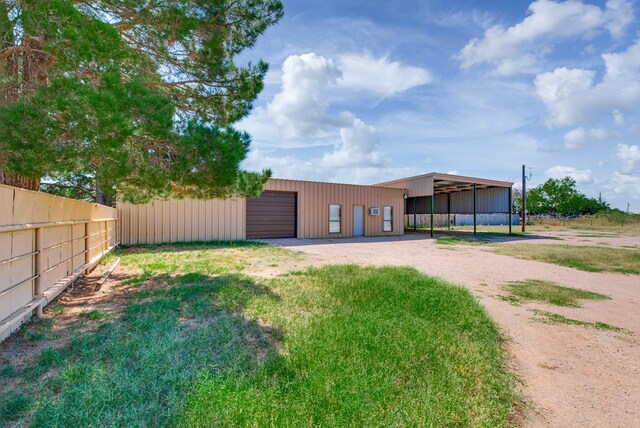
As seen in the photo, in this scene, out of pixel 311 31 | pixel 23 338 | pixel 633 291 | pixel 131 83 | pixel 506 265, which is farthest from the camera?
pixel 506 265

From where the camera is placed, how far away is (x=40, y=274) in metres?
4.14

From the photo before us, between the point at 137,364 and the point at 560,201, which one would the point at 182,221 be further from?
the point at 560,201

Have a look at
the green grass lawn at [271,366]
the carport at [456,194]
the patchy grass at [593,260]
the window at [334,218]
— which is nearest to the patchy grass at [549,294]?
the green grass lawn at [271,366]

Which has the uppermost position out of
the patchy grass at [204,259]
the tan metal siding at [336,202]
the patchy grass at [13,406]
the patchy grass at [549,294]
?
the tan metal siding at [336,202]

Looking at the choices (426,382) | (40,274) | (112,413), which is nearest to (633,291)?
(426,382)

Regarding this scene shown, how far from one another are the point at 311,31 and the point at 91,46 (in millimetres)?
5757

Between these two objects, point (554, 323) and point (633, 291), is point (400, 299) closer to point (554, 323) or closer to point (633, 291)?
point (554, 323)

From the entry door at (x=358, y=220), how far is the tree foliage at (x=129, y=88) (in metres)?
11.3

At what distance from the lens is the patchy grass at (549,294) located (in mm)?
5238

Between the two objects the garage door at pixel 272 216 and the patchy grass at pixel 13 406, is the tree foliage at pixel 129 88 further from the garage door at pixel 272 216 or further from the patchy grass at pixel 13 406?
the garage door at pixel 272 216

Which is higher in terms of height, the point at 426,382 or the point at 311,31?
the point at 311,31

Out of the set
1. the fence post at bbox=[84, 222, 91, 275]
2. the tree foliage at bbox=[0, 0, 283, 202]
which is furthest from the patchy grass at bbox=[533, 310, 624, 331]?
the fence post at bbox=[84, 222, 91, 275]

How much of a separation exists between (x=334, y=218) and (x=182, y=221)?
7280 millimetres

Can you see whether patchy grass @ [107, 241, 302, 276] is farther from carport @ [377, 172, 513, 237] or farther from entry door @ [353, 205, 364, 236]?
carport @ [377, 172, 513, 237]
